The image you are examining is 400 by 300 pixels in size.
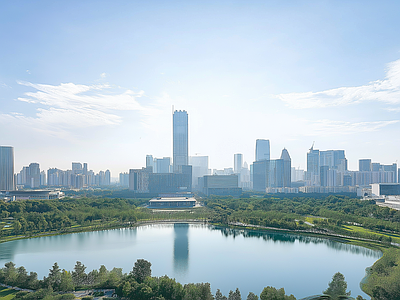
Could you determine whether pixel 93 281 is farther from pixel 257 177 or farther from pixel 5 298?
pixel 257 177

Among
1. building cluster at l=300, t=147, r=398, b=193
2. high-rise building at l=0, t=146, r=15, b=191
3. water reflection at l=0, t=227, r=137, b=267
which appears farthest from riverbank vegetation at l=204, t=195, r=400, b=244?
high-rise building at l=0, t=146, r=15, b=191

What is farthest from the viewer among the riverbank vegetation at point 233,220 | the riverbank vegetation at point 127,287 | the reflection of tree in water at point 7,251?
the riverbank vegetation at point 233,220

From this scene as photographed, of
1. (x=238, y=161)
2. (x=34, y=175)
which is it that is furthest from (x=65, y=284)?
(x=238, y=161)

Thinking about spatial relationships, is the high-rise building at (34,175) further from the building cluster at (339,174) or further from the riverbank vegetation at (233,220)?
the building cluster at (339,174)

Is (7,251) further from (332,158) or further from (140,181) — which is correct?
(332,158)

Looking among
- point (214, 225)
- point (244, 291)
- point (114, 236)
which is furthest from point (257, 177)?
point (244, 291)

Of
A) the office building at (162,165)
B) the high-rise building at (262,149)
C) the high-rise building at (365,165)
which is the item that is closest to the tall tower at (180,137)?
the office building at (162,165)
